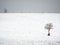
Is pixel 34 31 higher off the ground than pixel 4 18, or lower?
lower

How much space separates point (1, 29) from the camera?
1825 mm

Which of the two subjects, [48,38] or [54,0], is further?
[54,0]

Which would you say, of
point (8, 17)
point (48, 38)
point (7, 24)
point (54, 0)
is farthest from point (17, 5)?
point (48, 38)

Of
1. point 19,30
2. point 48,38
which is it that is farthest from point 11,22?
point 48,38

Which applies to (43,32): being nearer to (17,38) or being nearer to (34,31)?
(34,31)

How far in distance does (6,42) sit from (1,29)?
278 millimetres

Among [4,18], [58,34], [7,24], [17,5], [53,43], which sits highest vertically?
[17,5]

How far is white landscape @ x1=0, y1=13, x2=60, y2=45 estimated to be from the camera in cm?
174

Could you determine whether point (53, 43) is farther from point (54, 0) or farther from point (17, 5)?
point (17, 5)

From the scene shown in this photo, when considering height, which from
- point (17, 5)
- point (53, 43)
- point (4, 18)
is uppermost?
point (17, 5)

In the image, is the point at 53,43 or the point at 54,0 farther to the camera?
the point at 54,0

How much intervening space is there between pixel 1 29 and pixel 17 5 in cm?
58

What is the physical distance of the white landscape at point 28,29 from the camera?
1742 mm

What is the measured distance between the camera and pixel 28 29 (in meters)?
1.80
